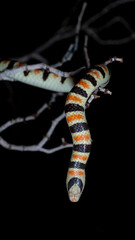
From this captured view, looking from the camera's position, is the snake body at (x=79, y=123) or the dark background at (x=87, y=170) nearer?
the snake body at (x=79, y=123)

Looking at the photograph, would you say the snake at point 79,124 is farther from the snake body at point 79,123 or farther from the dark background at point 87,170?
the dark background at point 87,170

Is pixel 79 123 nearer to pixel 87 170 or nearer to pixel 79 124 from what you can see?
pixel 79 124

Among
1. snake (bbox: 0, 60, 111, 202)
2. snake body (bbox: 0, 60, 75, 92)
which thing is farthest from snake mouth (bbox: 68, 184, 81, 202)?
snake body (bbox: 0, 60, 75, 92)

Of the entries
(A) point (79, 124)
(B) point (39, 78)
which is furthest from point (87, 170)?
(A) point (79, 124)

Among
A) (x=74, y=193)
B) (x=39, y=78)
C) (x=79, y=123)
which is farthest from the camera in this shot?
(x=39, y=78)

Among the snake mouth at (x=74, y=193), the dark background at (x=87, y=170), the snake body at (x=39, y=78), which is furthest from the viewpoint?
the dark background at (x=87, y=170)

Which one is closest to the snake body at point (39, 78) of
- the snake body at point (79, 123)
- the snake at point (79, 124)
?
the snake at point (79, 124)

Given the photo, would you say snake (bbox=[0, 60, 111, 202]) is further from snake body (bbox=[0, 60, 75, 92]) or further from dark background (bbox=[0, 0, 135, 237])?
dark background (bbox=[0, 0, 135, 237])

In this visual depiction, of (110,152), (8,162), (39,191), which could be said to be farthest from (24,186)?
(110,152)
